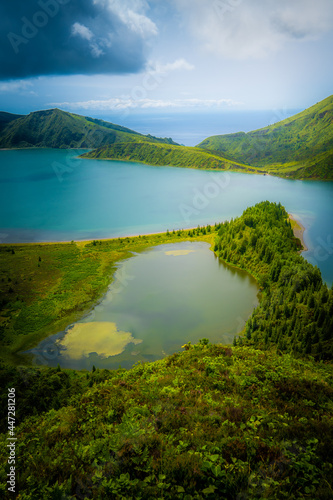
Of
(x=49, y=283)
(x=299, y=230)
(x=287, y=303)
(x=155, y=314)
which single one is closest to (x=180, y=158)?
(x=299, y=230)

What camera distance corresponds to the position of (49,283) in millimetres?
35594

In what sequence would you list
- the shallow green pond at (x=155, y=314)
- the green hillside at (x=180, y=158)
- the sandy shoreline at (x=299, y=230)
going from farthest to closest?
1. the green hillside at (x=180, y=158)
2. the sandy shoreline at (x=299, y=230)
3. the shallow green pond at (x=155, y=314)

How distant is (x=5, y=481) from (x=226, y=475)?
20.8 ft

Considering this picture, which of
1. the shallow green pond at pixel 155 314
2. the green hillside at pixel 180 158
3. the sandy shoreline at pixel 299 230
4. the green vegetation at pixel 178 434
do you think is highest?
the green hillside at pixel 180 158

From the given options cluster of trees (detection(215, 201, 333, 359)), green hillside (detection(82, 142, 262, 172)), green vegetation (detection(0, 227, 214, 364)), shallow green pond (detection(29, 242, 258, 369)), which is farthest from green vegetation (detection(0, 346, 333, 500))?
green hillside (detection(82, 142, 262, 172))

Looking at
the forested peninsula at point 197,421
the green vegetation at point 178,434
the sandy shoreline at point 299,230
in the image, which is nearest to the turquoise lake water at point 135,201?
the sandy shoreline at point 299,230

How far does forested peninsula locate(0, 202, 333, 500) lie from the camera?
22.9ft

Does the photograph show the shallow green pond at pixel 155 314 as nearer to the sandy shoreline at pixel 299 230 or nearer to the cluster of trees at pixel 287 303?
the cluster of trees at pixel 287 303

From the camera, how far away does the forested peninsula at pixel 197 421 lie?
696 cm

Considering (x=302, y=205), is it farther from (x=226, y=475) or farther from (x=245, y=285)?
(x=226, y=475)

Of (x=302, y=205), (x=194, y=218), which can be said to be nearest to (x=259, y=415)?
(x=194, y=218)

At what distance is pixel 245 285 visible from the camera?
3709 centimetres

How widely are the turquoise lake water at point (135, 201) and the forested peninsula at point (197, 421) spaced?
2255 cm

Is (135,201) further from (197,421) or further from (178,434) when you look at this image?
(178,434)
